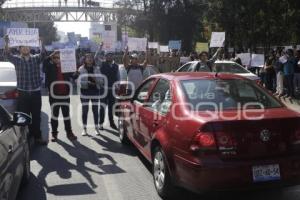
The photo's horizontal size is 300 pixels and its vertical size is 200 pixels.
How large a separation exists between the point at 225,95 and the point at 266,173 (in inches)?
45.3

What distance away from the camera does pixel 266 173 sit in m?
4.92

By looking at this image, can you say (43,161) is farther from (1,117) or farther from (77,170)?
(1,117)

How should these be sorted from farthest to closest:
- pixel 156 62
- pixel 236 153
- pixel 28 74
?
pixel 156 62 → pixel 28 74 → pixel 236 153

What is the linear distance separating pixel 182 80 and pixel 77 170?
2283mm

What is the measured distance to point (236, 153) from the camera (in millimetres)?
4852

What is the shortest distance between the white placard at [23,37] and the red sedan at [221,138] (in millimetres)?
5287

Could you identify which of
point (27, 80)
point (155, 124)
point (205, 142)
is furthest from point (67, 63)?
point (205, 142)

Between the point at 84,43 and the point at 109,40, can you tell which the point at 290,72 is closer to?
the point at 109,40

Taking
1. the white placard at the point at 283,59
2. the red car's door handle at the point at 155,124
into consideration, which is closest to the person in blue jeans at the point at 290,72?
the white placard at the point at 283,59

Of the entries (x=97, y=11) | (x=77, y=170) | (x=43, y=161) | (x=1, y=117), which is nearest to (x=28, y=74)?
(x=43, y=161)

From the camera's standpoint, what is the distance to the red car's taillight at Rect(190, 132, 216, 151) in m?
4.82

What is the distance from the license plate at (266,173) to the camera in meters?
4.86

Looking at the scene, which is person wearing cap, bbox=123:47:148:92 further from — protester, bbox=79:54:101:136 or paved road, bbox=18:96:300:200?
paved road, bbox=18:96:300:200

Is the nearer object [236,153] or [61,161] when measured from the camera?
[236,153]
